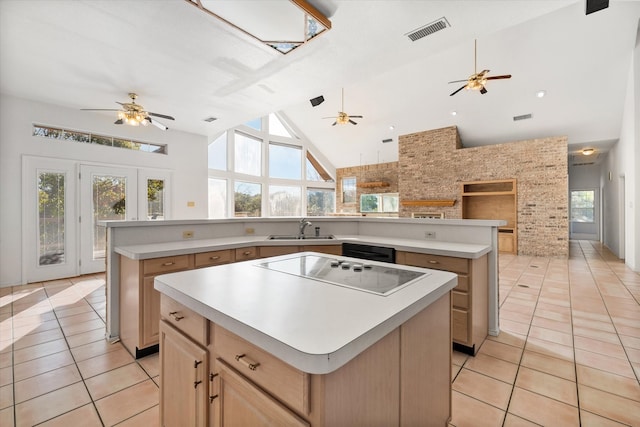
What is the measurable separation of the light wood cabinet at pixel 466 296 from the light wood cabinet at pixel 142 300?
7.10 ft

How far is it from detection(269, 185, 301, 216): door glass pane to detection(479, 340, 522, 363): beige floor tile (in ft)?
27.7

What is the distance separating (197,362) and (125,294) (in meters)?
1.83

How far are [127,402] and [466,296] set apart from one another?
2.52m

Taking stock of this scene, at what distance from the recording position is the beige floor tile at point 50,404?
1.60 meters

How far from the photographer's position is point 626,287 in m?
4.03

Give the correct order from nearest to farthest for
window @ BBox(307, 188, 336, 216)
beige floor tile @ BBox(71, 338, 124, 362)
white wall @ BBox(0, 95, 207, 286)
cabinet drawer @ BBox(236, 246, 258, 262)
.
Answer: beige floor tile @ BBox(71, 338, 124, 362), cabinet drawer @ BBox(236, 246, 258, 262), white wall @ BBox(0, 95, 207, 286), window @ BBox(307, 188, 336, 216)

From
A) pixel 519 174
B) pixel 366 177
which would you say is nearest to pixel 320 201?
pixel 366 177

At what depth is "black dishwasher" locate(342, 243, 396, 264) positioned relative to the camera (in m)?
2.56

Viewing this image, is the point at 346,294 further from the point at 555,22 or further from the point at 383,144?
the point at 383,144

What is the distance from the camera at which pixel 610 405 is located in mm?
1662

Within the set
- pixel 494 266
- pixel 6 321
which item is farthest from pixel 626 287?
pixel 6 321

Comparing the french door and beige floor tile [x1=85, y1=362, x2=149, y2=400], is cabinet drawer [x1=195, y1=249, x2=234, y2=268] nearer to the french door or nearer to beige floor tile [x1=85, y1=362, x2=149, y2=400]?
beige floor tile [x1=85, y1=362, x2=149, y2=400]

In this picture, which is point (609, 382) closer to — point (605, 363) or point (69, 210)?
point (605, 363)

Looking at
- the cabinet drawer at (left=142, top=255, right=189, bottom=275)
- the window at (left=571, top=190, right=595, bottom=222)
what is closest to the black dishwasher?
the cabinet drawer at (left=142, top=255, right=189, bottom=275)
